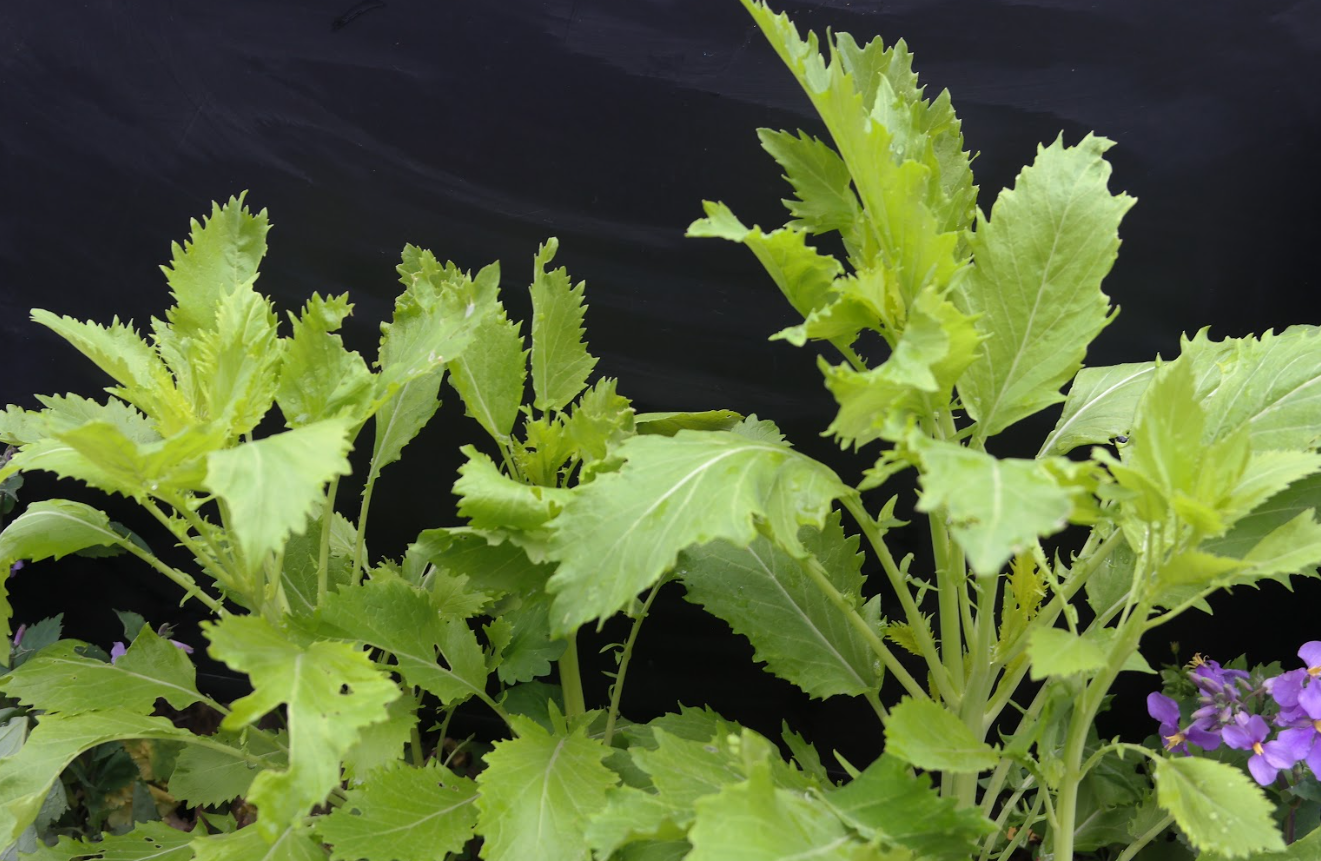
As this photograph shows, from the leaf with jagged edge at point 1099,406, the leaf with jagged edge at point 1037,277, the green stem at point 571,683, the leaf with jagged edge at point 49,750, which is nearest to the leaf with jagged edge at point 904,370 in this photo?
the leaf with jagged edge at point 1037,277

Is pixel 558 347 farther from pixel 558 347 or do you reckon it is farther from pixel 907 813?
pixel 907 813

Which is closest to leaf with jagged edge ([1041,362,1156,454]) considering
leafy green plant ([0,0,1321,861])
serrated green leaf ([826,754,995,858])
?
leafy green plant ([0,0,1321,861])

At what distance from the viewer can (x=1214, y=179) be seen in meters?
1.02

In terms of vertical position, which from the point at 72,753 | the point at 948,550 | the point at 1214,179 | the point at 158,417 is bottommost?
the point at 72,753

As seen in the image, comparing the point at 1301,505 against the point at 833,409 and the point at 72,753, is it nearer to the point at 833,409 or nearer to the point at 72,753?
the point at 833,409

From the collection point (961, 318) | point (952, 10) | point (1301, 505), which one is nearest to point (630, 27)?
point (952, 10)

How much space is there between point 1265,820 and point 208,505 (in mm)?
1261

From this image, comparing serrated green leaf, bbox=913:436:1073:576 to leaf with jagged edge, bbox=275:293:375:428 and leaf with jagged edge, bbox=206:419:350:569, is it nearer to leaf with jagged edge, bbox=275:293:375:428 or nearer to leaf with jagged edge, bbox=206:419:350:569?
leaf with jagged edge, bbox=206:419:350:569

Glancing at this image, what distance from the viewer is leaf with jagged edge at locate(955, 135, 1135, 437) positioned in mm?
709

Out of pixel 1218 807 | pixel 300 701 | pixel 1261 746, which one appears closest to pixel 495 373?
pixel 300 701

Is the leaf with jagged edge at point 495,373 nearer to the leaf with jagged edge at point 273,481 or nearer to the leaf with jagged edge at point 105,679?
the leaf with jagged edge at point 273,481

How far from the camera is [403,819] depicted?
0.75 m

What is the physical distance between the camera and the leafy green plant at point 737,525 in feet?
1.92

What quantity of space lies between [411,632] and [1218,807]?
64 cm
